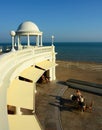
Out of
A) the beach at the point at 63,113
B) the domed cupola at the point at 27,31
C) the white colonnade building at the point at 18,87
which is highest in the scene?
the domed cupola at the point at 27,31

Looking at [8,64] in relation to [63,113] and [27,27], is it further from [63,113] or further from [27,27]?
[27,27]

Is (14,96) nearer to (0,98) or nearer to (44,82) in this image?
(0,98)

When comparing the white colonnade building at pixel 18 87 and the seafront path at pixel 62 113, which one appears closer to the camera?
the white colonnade building at pixel 18 87

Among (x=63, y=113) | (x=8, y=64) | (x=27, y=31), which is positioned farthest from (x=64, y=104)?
(x=27, y=31)

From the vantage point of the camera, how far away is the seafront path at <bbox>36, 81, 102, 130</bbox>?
1284 centimetres

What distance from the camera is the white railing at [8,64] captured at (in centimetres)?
610

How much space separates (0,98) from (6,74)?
3325 mm

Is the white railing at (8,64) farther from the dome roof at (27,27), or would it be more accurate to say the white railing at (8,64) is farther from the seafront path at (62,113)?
the seafront path at (62,113)

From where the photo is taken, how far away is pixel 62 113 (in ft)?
48.4

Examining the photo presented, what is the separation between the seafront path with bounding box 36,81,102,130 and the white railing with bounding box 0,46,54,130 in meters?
3.75

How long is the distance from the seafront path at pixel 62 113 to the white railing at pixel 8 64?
12.3 feet

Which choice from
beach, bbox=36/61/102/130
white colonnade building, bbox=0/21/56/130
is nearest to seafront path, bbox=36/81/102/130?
beach, bbox=36/61/102/130

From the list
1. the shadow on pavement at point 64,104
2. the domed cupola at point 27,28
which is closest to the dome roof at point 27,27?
the domed cupola at point 27,28

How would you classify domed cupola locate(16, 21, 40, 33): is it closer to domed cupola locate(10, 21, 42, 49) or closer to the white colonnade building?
domed cupola locate(10, 21, 42, 49)
